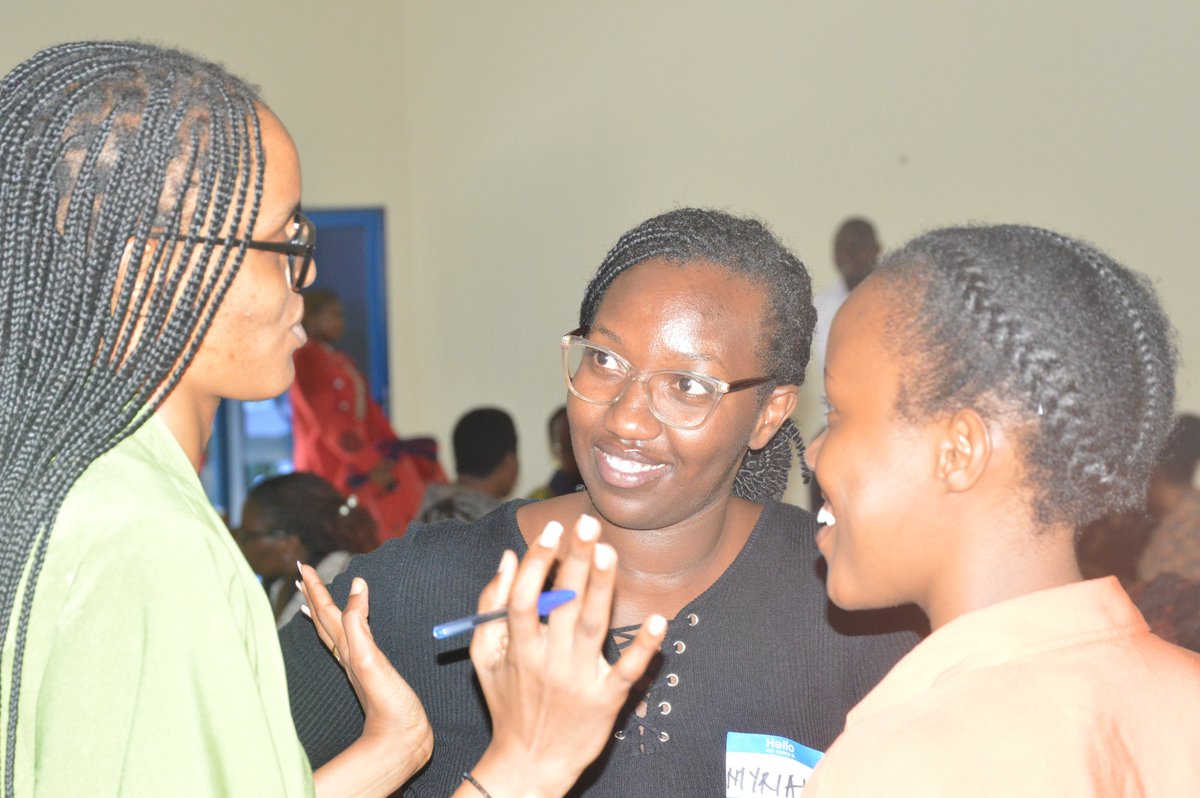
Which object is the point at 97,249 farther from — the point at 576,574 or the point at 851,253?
the point at 851,253

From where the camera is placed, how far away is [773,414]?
2045mm

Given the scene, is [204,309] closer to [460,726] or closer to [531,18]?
[460,726]

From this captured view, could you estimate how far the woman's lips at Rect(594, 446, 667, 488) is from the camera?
191 centimetres

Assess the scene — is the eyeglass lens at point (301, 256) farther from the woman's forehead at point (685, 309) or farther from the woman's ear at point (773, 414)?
the woman's ear at point (773, 414)

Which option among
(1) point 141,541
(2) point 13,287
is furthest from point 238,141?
(1) point 141,541

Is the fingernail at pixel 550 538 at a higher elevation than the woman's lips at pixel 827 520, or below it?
higher

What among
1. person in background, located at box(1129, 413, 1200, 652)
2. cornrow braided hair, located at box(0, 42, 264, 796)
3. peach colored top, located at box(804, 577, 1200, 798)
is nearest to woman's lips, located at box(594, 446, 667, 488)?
peach colored top, located at box(804, 577, 1200, 798)

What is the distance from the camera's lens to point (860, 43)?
6.41 m

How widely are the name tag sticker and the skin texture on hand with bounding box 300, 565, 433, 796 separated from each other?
1.44ft

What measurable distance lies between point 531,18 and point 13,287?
21.8 feet

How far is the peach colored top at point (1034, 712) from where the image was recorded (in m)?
1.15

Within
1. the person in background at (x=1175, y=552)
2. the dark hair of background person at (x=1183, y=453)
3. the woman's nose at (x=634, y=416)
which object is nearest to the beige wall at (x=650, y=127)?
the dark hair of background person at (x=1183, y=453)

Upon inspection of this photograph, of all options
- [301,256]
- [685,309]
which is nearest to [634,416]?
[685,309]

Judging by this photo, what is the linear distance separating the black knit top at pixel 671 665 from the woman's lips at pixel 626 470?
0.63 ft
